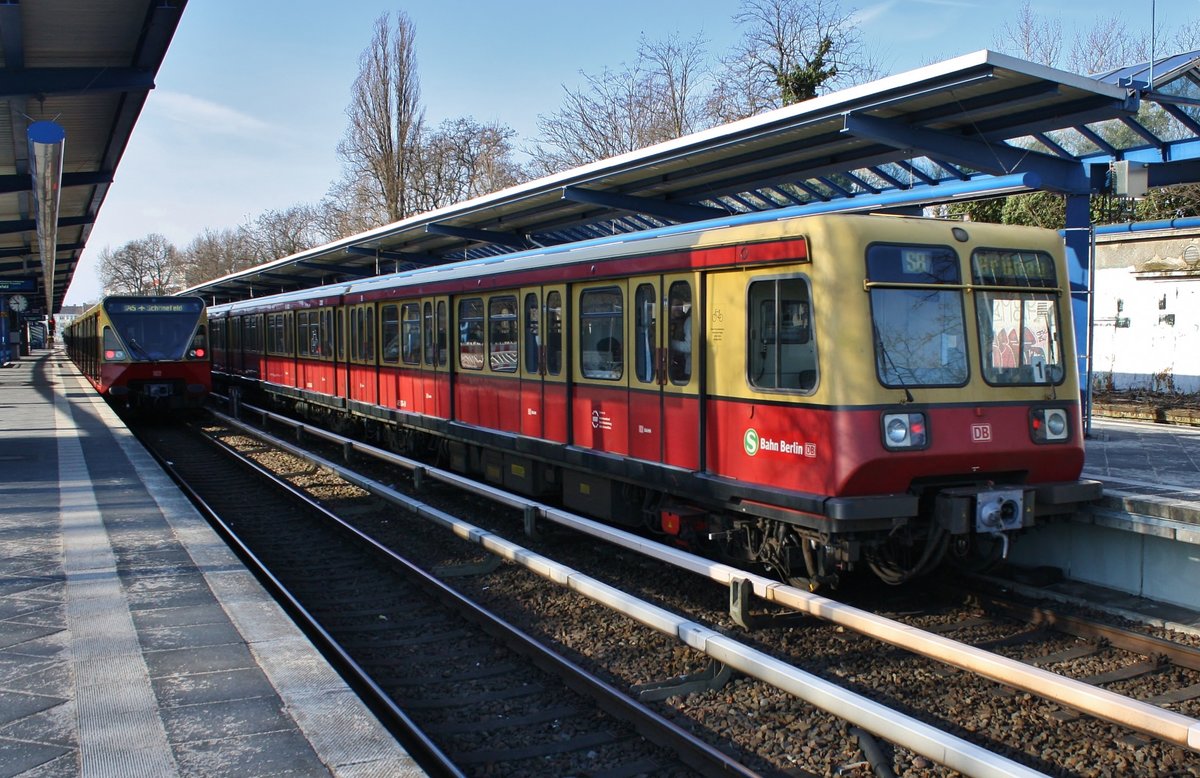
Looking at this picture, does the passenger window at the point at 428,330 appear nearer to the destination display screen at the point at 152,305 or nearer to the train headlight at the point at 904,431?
the train headlight at the point at 904,431

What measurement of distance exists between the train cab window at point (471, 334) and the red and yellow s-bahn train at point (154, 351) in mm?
11545

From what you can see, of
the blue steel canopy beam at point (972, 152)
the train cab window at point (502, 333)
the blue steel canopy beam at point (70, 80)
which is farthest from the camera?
the blue steel canopy beam at point (70, 80)

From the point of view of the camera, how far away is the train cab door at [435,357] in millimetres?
12961

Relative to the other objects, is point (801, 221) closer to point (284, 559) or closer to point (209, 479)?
point (284, 559)

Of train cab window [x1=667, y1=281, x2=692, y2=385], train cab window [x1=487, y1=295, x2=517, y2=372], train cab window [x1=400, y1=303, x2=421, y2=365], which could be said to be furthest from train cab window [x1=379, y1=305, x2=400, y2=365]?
train cab window [x1=667, y1=281, x2=692, y2=385]

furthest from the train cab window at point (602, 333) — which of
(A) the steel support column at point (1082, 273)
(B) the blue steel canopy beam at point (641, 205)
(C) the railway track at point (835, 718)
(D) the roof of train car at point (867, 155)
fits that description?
(A) the steel support column at point (1082, 273)

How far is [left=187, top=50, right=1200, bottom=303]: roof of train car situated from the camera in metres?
8.84

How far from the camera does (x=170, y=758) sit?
4.19 meters

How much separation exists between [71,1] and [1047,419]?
11.3m

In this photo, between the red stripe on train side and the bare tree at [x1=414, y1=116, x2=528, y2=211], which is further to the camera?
the bare tree at [x1=414, y1=116, x2=528, y2=211]

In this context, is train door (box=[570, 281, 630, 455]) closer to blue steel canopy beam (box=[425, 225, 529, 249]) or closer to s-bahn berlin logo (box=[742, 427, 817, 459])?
s-bahn berlin logo (box=[742, 427, 817, 459])

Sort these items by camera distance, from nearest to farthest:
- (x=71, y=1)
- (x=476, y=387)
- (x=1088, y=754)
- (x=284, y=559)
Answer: (x=1088, y=754) < (x=284, y=559) < (x=71, y=1) < (x=476, y=387)

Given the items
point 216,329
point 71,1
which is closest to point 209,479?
point 71,1

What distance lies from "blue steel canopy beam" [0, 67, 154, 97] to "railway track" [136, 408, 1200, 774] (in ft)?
33.4
